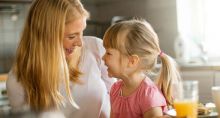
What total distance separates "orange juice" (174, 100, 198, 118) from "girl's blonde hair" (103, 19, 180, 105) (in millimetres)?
251

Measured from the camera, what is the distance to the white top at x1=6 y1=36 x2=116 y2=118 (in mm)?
1567

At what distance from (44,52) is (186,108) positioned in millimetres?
609

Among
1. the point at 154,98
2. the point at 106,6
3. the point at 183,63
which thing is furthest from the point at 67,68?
the point at 106,6

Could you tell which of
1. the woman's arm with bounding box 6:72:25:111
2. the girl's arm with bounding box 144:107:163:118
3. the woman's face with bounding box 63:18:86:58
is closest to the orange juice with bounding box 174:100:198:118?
the girl's arm with bounding box 144:107:163:118

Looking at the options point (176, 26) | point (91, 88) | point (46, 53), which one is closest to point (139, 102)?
point (91, 88)

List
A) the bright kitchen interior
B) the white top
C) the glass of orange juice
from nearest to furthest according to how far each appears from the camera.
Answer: the glass of orange juice < the white top < the bright kitchen interior

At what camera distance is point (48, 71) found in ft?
4.76

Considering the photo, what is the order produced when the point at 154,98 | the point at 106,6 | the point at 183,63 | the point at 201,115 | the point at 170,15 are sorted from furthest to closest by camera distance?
1. the point at 106,6
2. the point at 170,15
3. the point at 183,63
4. the point at 154,98
5. the point at 201,115

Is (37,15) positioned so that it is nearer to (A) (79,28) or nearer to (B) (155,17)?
(A) (79,28)

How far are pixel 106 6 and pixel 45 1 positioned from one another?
2.48m

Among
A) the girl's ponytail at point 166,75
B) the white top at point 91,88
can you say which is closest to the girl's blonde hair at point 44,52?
the white top at point 91,88

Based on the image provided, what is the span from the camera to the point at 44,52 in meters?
1.46

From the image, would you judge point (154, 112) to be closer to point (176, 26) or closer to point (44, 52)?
point (44, 52)

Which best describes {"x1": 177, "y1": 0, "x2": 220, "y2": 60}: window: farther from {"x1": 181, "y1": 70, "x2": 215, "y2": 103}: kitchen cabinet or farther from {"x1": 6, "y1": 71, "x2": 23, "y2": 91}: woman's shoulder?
{"x1": 6, "y1": 71, "x2": 23, "y2": 91}: woman's shoulder
